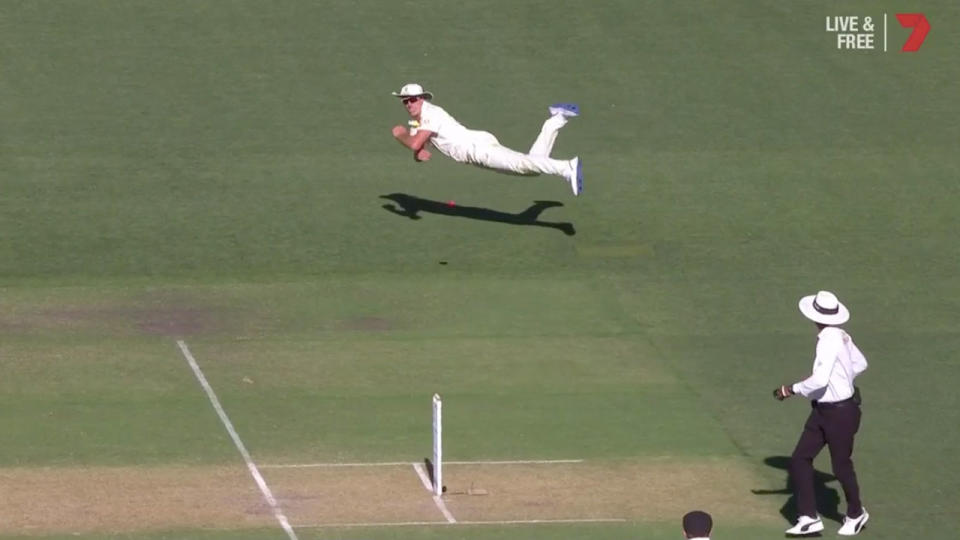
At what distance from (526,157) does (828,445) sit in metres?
9.21

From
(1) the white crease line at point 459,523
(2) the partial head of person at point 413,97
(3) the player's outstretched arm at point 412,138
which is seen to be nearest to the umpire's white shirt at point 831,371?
(1) the white crease line at point 459,523

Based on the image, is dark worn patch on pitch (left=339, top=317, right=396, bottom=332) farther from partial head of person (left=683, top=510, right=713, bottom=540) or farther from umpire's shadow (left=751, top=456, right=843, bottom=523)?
partial head of person (left=683, top=510, right=713, bottom=540)

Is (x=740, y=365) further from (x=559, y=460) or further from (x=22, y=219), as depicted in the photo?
(x=22, y=219)

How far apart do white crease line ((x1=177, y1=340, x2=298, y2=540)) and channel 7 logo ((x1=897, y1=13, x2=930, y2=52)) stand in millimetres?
17288

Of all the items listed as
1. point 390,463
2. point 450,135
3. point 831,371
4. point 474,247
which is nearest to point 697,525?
point 831,371

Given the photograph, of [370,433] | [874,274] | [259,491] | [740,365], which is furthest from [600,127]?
[259,491]

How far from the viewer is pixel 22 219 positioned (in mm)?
26609

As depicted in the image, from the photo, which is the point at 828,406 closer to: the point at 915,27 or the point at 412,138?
the point at 412,138

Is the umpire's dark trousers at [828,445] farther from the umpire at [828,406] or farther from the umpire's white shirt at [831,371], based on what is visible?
the umpire's white shirt at [831,371]

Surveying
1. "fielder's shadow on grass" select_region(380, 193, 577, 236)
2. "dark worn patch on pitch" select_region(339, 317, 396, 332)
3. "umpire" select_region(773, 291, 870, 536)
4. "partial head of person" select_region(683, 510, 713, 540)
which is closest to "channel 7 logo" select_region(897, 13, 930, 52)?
"fielder's shadow on grass" select_region(380, 193, 577, 236)

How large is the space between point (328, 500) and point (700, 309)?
318 inches

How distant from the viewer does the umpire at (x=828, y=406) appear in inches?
643

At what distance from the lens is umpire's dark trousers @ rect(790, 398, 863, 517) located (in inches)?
647

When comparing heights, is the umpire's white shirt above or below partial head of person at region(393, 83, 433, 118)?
below
